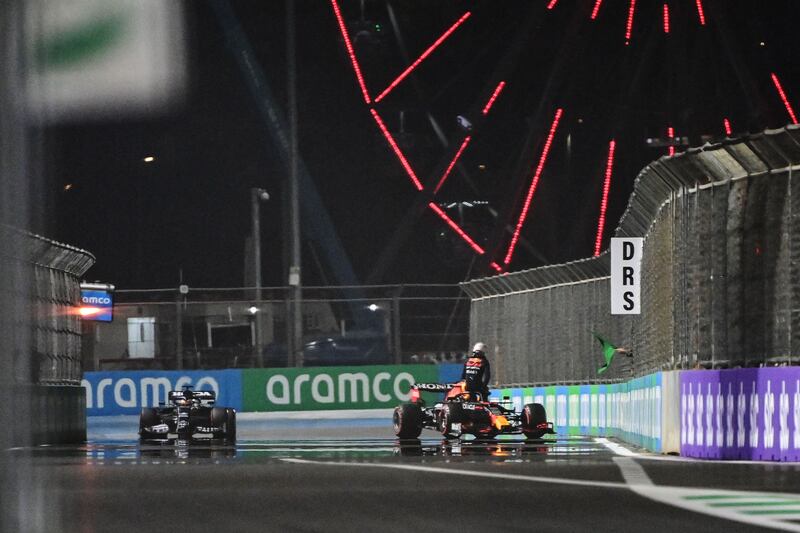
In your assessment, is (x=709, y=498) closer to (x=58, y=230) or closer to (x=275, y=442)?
(x=275, y=442)

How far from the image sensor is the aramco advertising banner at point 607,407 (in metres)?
20.8

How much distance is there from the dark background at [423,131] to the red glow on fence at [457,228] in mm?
626

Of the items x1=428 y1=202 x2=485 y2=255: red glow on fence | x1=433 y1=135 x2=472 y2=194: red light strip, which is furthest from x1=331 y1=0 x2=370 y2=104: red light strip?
x1=428 y1=202 x2=485 y2=255: red glow on fence

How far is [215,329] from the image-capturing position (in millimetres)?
40000

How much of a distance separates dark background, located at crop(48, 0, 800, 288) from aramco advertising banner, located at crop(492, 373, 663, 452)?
54.7 ft

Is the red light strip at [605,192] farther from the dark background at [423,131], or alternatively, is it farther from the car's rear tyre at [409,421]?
the car's rear tyre at [409,421]

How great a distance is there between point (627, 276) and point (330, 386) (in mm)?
16784

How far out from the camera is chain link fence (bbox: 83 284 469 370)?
130ft

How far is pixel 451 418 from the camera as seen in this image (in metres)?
26.3

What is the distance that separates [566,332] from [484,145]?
84.0ft

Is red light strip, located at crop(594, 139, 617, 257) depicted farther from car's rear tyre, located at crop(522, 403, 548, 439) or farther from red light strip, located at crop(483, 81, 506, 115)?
car's rear tyre, located at crop(522, 403, 548, 439)

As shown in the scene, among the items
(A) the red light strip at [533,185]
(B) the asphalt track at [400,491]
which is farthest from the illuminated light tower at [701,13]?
(B) the asphalt track at [400,491]

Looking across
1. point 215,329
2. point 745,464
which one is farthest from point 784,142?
point 215,329

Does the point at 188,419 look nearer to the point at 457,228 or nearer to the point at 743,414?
the point at 743,414
